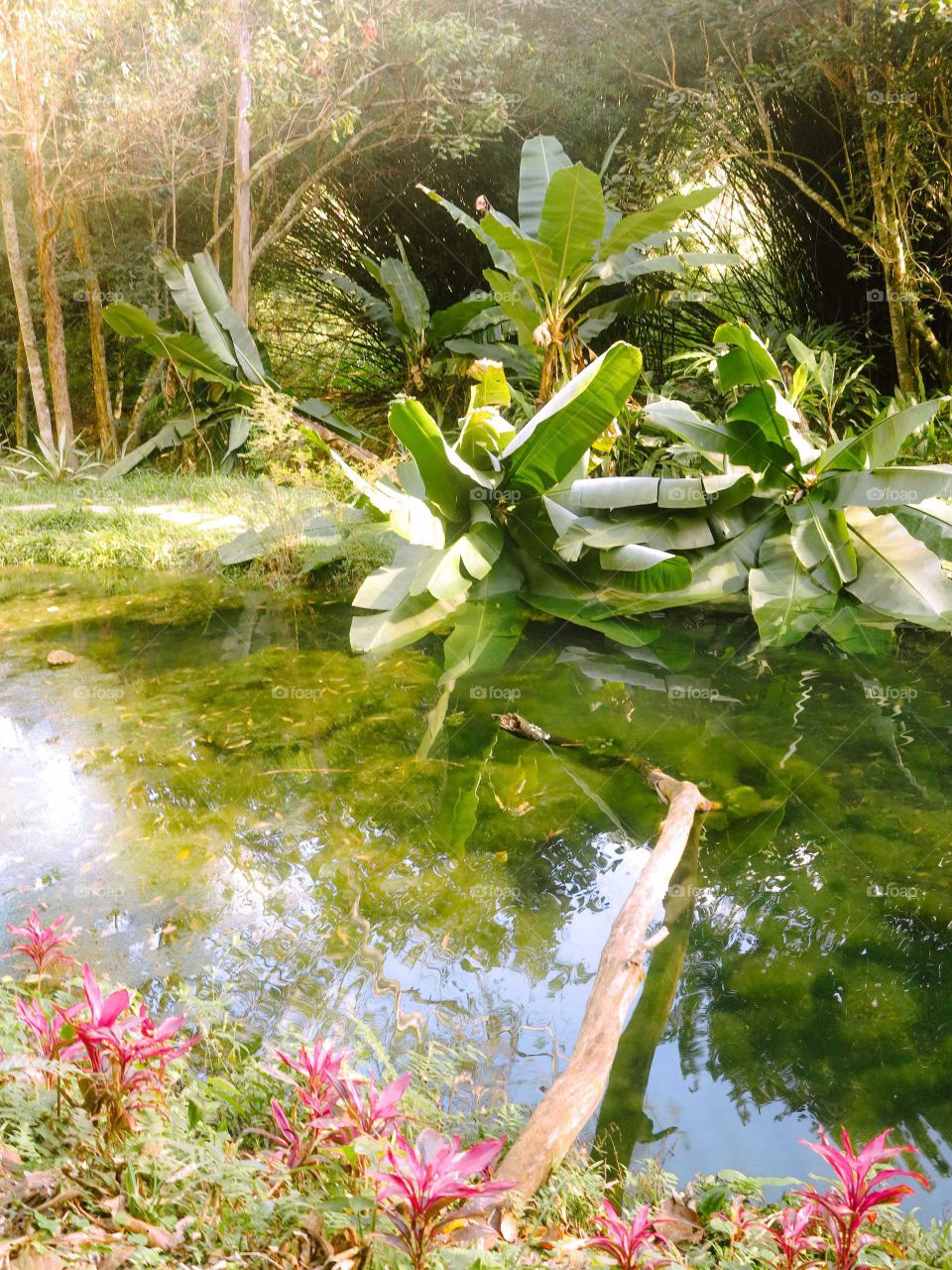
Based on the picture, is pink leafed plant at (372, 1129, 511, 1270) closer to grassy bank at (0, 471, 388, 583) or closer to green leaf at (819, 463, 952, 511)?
green leaf at (819, 463, 952, 511)

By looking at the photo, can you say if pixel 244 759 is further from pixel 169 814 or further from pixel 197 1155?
pixel 197 1155

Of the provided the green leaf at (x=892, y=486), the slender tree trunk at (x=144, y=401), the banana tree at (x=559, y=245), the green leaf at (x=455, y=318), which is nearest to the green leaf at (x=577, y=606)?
the green leaf at (x=892, y=486)

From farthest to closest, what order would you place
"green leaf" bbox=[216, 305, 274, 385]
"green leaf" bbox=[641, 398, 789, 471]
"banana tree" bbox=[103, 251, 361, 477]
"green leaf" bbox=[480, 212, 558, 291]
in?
"green leaf" bbox=[216, 305, 274, 385], "banana tree" bbox=[103, 251, 361, 477], "green leaf" bbox=[480, 212, 558, 291], "green leaf" bbox=[641, 398, 789, 471]

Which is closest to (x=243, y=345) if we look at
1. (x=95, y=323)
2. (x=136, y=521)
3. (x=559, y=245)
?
(x=95, y=323)

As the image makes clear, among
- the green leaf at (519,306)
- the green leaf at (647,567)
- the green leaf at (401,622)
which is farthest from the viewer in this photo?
the green leaf at (519,306)

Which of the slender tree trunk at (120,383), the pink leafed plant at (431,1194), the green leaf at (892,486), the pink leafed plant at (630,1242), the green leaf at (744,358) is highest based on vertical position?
the green leaf at (744,358)

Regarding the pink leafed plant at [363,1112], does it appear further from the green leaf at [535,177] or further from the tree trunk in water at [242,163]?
the tree trunk in water at [242,163]

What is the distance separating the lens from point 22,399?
35.4 feet

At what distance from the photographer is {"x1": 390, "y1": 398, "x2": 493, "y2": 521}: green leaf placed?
3.99 m

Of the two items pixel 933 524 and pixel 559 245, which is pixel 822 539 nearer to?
pixel 933 524

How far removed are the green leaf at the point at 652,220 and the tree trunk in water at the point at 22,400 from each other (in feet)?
24.5

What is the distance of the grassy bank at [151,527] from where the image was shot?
18.5 feet

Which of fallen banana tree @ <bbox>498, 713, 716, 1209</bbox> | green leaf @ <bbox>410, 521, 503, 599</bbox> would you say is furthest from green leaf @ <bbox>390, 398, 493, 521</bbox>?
fallen banana tree @ <bbox>498, 713, 716, 1209</bbox>

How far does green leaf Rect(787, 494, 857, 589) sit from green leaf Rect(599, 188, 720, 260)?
2024 millimetres
